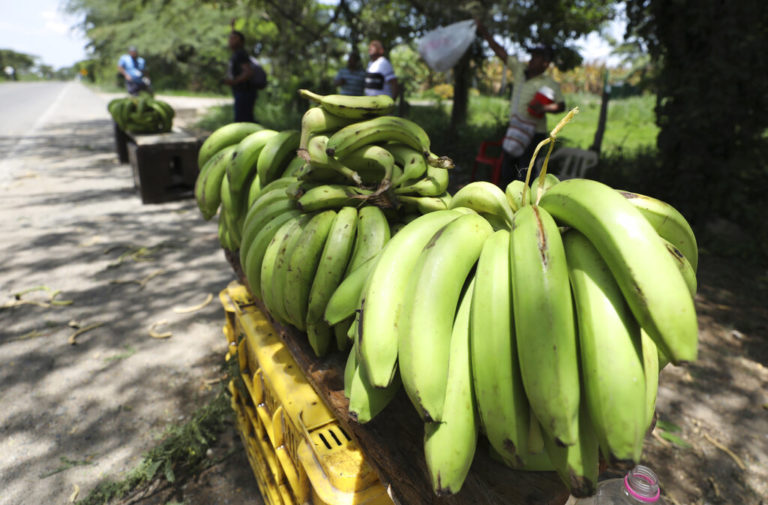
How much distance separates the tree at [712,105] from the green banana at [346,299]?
17.0ft

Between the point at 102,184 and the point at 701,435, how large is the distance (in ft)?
25.7

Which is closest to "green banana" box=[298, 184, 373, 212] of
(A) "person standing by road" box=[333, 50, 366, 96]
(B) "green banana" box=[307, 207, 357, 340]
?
(B) "green banana" box=[307, 207, 357, 340]

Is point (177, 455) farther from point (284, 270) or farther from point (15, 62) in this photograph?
point (15, 62)

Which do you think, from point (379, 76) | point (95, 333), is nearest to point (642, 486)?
point (95, 333)

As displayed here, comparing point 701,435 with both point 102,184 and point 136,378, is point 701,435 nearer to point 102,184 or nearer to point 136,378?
point 136,378

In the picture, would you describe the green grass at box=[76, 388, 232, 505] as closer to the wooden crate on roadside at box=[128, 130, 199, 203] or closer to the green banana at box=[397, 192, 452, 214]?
the green banana at box=[397, 192, 452, 214]

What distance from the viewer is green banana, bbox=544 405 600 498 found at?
0.82 m

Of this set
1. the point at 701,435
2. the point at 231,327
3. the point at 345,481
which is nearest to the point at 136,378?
the point at 231,327

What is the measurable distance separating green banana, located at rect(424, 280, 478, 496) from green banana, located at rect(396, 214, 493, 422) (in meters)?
0.02

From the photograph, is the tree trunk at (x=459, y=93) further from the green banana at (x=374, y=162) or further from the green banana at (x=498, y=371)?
the green banana at (x=498, y=371)

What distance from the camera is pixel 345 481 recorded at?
116 cm

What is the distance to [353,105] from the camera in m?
1.60

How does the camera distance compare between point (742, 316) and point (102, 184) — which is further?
point (102, 184)

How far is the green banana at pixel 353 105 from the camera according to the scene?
1.59 metres
